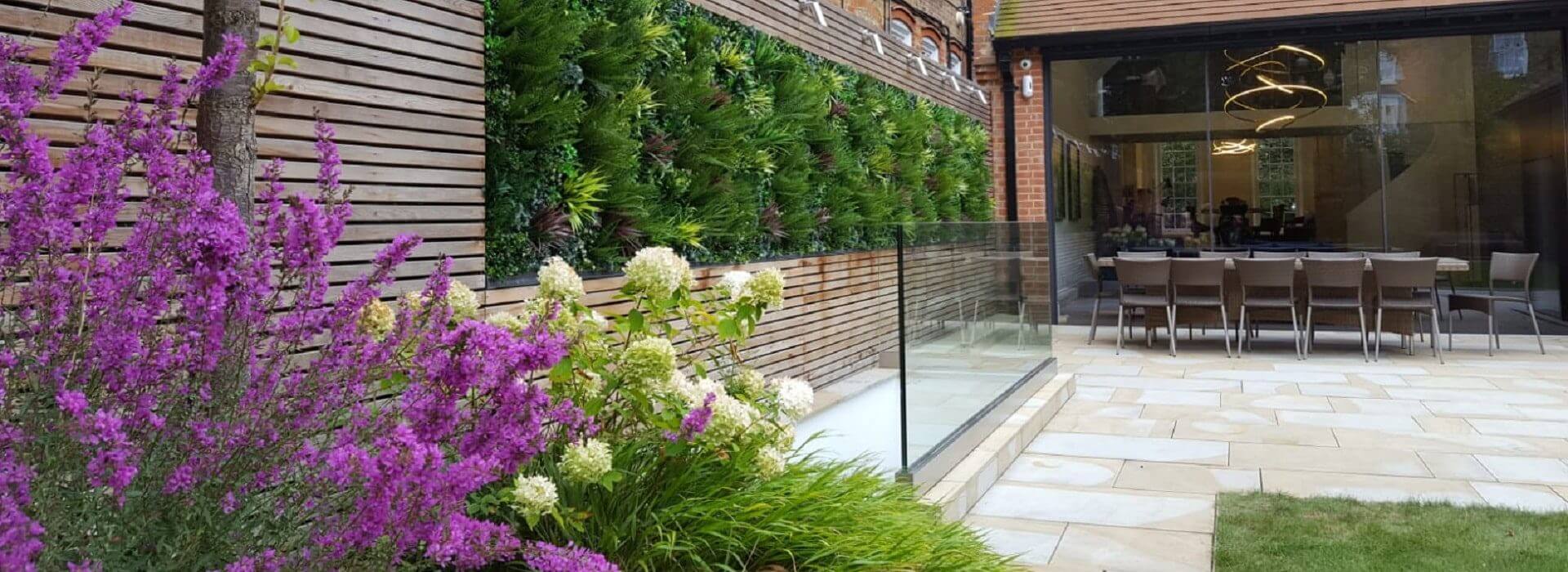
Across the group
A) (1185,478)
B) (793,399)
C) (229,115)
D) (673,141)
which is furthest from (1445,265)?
(229,115)

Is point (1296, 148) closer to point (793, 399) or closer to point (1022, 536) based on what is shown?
point (1022, 536)

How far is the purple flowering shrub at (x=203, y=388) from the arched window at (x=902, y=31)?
873cm

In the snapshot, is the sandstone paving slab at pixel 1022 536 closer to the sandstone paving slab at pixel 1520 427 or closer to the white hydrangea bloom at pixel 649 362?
the white hydrangea bloom at pixel 649 362

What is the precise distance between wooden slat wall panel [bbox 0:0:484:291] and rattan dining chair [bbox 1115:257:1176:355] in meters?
7.13

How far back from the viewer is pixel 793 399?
8.88 feet

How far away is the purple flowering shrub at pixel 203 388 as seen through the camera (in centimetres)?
145

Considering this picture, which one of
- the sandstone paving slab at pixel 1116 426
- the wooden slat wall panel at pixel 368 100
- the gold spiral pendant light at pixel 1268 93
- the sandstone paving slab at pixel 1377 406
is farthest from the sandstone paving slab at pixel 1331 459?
the gold spiral pendant light at pixel 1268 93

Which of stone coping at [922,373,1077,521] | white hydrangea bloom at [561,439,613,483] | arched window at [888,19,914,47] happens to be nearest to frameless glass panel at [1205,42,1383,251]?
arched window at [888,19,914,47]

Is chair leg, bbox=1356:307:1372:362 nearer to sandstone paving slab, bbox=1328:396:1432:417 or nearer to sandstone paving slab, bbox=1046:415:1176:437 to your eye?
sandstone paving slab, bbox=1328:396:1432:417

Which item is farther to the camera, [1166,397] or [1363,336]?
[1363,336]

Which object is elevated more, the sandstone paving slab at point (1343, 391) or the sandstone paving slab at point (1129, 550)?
the sandstone paving slab at point (1343, 391)

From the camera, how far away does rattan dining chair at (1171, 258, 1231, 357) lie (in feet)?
30.7

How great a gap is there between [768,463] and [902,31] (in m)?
8.54

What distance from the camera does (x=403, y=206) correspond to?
3600 mm
